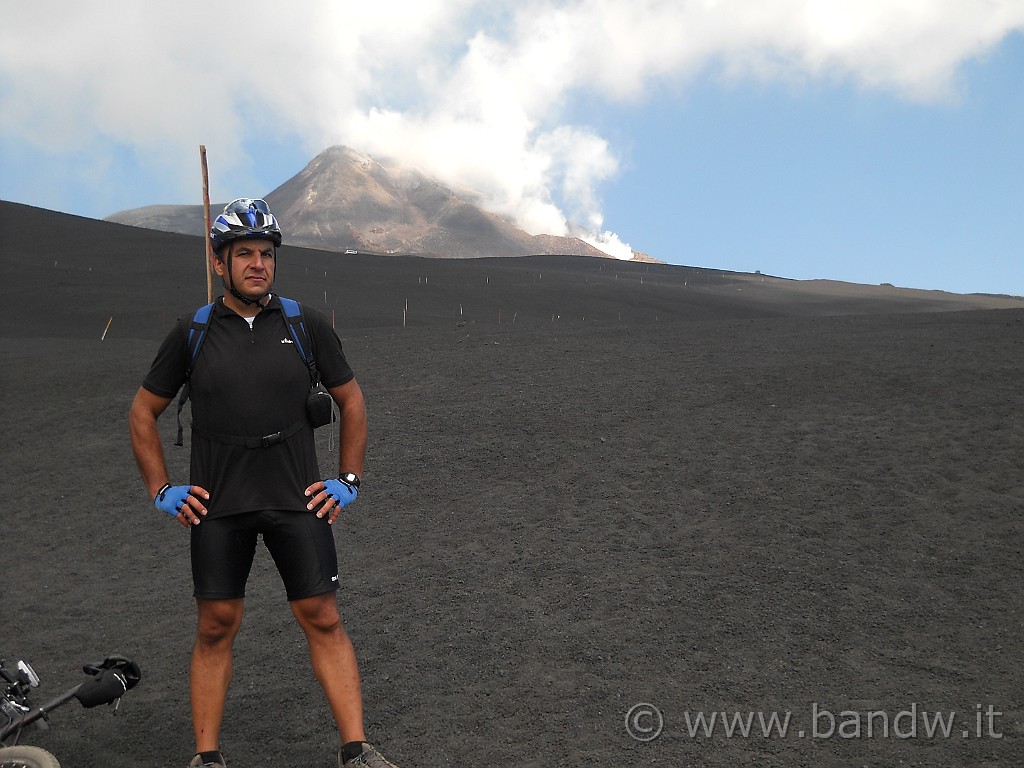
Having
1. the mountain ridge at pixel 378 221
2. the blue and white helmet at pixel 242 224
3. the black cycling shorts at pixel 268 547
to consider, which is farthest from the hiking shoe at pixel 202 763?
the mountain ridge at pixel 378 221

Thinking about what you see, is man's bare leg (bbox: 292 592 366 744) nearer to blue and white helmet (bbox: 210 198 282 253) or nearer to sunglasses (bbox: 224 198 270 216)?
blue and white helmet (bbox: 210 198 282 253)

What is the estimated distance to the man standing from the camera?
146 inches

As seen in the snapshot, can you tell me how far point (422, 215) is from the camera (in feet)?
610

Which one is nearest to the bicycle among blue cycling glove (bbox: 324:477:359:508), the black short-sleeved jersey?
the black short-sleeved jersey

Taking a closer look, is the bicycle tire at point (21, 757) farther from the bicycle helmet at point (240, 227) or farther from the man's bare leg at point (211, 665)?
the bicycle helmet at point (240, 227)

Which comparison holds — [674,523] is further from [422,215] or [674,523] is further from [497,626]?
[422,215]

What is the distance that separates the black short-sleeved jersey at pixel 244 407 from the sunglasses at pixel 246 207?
0.42 m

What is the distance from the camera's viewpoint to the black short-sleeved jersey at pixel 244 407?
146 inches

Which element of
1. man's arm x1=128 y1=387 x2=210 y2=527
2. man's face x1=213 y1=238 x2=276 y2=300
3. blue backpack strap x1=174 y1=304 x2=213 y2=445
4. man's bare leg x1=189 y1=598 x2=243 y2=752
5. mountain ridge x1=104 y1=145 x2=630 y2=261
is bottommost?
man's bare leg x1=189 y1=598 x2=243 y2=752

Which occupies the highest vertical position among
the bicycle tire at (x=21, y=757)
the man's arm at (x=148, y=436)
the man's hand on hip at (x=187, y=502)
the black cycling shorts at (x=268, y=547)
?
the man's arm at (x=148, y=436)

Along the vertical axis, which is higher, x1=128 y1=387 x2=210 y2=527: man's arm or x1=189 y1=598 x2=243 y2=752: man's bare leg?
x1=128 y1=387 x2=210 y2=527: man's arm

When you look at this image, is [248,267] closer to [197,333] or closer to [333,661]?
[197,333]

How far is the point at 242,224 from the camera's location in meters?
3.81

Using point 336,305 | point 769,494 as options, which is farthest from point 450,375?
point 336,305
